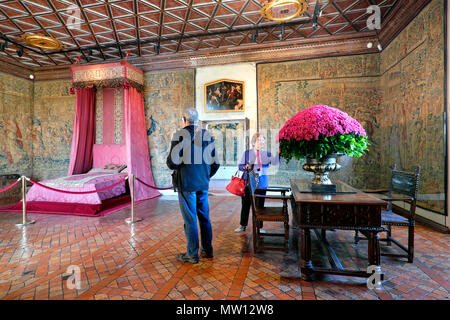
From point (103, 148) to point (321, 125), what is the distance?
8223 mm

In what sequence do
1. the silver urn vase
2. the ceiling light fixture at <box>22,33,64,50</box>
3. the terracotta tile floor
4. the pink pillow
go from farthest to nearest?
the pink pillow
the ceiling light fixture at <box>22,33,64,50</box>
the silver urn vase
the terracotta tile floor

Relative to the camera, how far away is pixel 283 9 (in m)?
5.61

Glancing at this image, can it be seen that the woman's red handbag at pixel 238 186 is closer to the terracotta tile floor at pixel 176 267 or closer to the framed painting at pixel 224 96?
the terracotta tile floor at pixel 176 267

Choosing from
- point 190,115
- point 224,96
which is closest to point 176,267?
point 190,115

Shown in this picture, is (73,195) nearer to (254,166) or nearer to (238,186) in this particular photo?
(238,186)

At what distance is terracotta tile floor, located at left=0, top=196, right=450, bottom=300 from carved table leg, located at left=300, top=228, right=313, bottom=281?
10cm

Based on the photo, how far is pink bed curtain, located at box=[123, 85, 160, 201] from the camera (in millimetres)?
7566

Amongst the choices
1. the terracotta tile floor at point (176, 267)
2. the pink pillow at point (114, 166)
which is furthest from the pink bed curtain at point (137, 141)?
the terracotta tile floor at point (176, 267)

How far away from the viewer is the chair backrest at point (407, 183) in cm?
308

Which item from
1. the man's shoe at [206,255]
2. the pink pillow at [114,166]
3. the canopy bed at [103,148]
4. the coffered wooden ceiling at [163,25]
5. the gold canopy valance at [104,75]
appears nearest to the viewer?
the man's shoe at [206,255]

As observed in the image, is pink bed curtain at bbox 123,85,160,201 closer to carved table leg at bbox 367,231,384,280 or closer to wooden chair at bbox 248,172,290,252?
wooden chair at bbox 248,172,290,252

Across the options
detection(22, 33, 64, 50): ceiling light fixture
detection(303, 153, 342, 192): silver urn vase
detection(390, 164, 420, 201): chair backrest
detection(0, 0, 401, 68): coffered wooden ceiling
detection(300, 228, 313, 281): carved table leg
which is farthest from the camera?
detection(22, 33, 64, 50): ceiling light fixture

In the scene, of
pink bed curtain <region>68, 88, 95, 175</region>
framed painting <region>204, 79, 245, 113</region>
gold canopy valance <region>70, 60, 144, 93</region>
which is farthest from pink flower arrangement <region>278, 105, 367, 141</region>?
pink bed curtain <region>68, 88, 95, 175</region>
